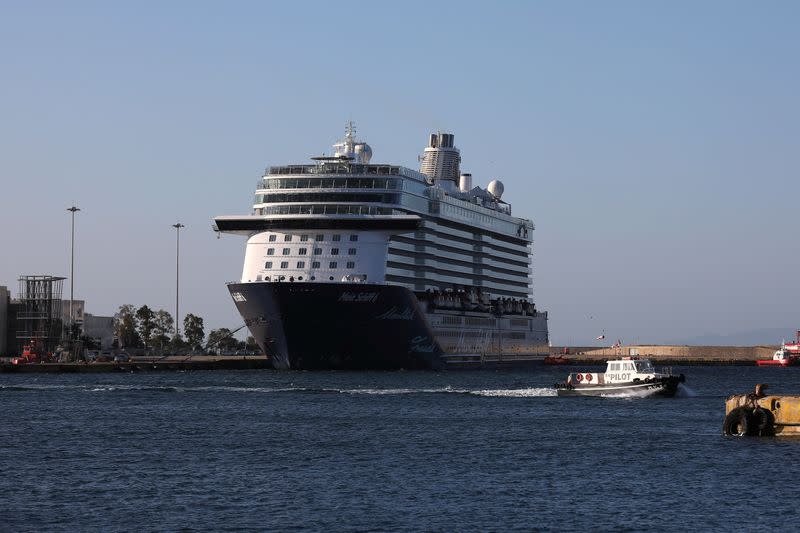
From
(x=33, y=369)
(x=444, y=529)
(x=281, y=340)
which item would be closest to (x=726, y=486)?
(x=444, y=529)

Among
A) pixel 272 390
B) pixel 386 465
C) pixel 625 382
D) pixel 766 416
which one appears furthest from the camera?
pixel 272 390

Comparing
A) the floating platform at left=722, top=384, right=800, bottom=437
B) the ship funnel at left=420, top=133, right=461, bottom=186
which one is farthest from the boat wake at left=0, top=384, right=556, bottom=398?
the ship funnel at left=420, top=133, right=461, bottom=186

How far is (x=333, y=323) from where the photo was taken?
110875mm

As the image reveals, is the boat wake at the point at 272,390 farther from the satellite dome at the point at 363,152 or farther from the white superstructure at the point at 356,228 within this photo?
the satellite dome at the point at 363,152

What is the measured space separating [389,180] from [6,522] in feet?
277

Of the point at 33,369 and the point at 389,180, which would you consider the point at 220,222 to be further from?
the point at 33,369

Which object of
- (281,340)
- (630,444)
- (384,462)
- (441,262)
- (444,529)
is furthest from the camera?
(441,262)

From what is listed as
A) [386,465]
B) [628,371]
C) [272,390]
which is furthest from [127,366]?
[386,465]

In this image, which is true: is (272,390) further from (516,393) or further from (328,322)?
(516,393)

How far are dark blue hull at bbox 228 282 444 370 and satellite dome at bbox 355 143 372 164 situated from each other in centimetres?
1962

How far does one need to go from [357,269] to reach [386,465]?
62.9 m

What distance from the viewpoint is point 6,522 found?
38.8m

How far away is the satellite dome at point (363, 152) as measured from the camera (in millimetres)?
131800

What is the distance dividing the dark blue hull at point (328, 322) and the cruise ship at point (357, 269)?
0.27 feet
